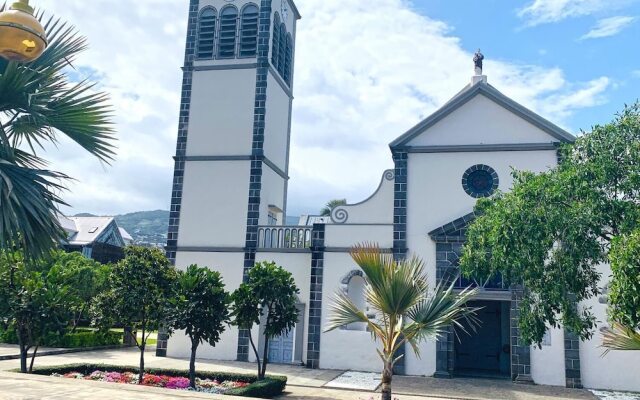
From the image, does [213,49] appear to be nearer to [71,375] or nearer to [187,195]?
[187,195]

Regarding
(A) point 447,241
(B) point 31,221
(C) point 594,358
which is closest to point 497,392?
(C) point 594,358

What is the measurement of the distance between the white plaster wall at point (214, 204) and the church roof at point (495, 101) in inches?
258

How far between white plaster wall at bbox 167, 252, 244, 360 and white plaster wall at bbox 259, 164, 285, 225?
2.06 m

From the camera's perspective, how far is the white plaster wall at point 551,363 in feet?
56.9

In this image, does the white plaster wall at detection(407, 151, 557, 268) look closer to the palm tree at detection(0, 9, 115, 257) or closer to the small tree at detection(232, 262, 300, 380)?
the small tree at detection(232, 262, 300, 380)

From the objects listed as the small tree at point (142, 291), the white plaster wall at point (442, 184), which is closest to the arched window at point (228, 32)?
the white plaster wall at point (442, 184)

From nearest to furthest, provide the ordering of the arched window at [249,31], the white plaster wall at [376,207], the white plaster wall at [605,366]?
the white plaster wall at [605,366]
the white plaster wall at [376,207]
the arched window at [249,31]

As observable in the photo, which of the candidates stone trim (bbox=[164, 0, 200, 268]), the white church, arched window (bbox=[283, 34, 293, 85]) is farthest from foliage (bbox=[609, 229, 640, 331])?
arched window (bbox=[283, 34, 293, 85])

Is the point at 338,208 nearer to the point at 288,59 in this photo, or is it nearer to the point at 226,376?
the point at 226,376

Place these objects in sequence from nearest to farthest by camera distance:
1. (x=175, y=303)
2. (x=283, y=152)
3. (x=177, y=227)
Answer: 1. (x=175, y=303)
2. (x=177, y=227)
3. (x=283, y=152)

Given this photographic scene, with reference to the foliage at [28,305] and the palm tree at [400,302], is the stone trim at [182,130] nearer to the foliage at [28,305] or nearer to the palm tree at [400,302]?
the foliage at [28,305]

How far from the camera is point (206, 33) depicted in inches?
933

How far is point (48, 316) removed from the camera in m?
14.8

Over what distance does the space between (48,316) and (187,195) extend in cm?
849
